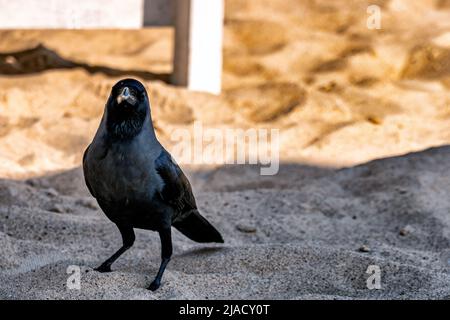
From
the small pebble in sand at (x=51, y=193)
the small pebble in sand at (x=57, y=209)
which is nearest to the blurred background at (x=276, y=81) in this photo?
the small pebble in sand at (x=51, y=193)

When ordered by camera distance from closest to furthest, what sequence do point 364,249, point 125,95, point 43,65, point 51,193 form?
1. point 125,95
2. point 364,249
3. point 51,193
4. point 43,65

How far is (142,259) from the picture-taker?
371 cm

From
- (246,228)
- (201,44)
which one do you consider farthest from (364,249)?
(201,44)

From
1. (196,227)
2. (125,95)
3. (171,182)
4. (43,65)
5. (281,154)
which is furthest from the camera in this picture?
(43,65)

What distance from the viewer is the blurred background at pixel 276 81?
531 cm

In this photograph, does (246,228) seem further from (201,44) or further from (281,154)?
(201,44)

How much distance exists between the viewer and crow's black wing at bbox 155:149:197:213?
306cm

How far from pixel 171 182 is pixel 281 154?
214 centimetres

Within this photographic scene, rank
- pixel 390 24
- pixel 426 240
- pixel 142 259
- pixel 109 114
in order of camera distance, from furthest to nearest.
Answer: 1. pixel 390 24
2. pixel 426 240
3. pixel 142 259
4. pixel 109 114

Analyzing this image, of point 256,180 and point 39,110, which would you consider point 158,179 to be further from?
point 39,110

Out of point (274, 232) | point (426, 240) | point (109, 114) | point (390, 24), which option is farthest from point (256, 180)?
point (390, 24)

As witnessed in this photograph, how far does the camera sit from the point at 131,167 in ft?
9.75

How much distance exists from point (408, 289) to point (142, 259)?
103 cm

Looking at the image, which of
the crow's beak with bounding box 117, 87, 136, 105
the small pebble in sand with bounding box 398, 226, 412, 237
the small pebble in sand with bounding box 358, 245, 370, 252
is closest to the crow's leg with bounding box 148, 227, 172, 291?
the crow's beak with bounding box 117, 87, 136, 105
